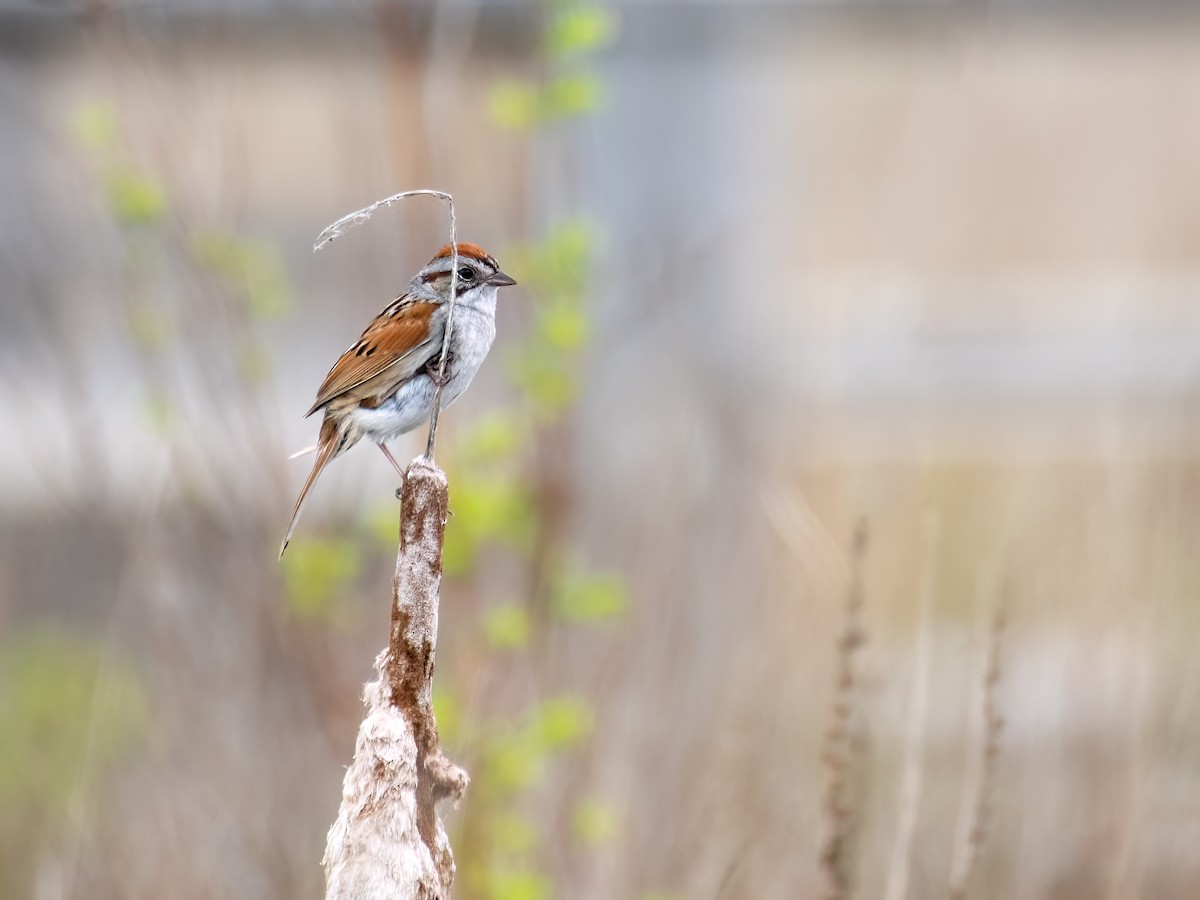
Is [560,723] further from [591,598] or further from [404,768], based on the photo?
[404,768]

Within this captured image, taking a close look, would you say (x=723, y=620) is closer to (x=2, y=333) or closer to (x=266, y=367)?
(x=266, y=367)

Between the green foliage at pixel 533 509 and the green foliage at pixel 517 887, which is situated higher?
the green foliage at pixel 533 509

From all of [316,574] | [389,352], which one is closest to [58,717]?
[316,574]

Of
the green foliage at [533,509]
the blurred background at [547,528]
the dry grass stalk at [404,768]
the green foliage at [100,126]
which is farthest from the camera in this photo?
the green foliage at [100,126]

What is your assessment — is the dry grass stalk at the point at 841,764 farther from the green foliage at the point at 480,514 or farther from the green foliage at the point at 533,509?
the green foliage at the point at 480,514

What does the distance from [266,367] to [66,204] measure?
1736 mm

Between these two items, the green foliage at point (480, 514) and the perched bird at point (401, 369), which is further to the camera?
the green foliage at point (480, 514)

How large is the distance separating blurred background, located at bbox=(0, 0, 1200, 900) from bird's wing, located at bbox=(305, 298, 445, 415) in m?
0.60

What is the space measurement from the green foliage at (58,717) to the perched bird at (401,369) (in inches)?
31.4

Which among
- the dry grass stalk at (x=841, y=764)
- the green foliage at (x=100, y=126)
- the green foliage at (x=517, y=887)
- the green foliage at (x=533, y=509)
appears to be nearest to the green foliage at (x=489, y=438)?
the green foliage at (x=533, y=509)

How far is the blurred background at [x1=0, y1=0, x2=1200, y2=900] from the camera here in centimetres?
268

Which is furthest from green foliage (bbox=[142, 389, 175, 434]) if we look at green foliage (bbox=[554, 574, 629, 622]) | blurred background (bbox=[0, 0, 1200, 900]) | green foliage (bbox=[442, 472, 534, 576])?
green foliage (bbox=[554, 574, 629, 622])

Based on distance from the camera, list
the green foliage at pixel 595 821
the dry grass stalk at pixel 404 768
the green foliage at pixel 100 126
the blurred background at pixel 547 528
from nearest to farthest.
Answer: the dry grass stalk at pixel 404 768
the blurred background at pixel 547 528
the green foliage at pixel 595 821
the green foliage at pixel 100 126

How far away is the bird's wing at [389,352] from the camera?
2430 millimetres
